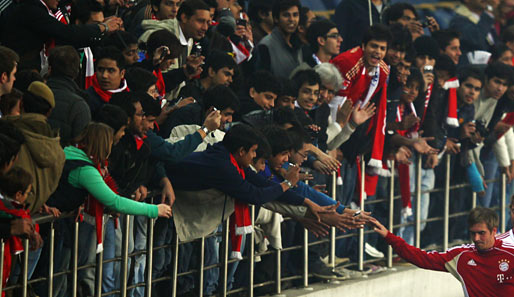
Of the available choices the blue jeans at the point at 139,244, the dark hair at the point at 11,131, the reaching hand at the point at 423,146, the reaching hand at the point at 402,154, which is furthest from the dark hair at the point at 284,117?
the dark hair at the point at 11,131

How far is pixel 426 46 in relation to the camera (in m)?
11.9

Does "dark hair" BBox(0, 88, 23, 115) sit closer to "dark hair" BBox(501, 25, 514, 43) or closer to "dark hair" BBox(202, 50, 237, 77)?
"dark hair" BBox(202, 50, 237, 77)

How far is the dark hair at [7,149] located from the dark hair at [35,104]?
0.48m

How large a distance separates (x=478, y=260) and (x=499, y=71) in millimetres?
3300

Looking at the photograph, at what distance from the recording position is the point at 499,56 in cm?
1379

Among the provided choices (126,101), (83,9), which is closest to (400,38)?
(83,9)

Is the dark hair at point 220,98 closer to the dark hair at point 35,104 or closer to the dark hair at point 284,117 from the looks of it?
the dark hair at point 284,117

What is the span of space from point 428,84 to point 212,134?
334 cm

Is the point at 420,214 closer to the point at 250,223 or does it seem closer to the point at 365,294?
the point at 365,294

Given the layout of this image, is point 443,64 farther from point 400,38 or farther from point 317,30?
point 317,30

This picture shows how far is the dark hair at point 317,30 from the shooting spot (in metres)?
11.0

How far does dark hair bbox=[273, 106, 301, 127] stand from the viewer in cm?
960

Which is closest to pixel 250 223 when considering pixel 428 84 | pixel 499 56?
pixel 428 84

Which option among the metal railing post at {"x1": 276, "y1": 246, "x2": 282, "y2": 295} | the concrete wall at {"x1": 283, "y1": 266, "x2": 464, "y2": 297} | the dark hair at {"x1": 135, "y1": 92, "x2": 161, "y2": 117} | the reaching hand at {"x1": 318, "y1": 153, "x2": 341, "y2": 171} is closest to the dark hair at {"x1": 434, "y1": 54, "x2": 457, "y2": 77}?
the concrete wall at {"x1": 283, "y1": 266, "x2": 464, "y2": 297}
